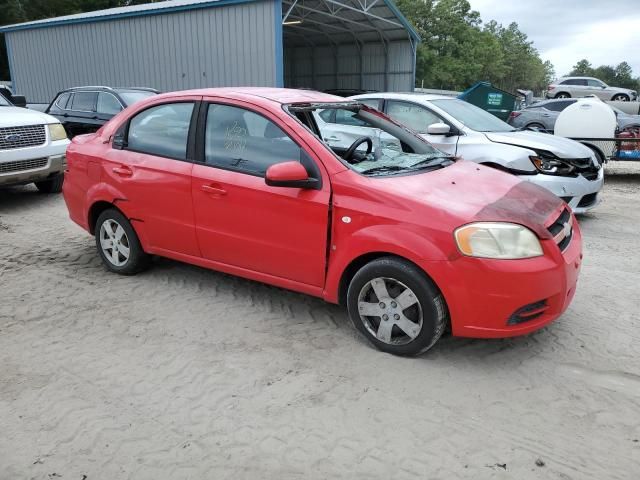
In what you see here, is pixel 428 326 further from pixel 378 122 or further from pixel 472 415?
pixel 378 122

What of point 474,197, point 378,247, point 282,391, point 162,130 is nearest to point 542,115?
point 474,197

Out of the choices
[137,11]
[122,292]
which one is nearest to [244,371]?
[122,292]

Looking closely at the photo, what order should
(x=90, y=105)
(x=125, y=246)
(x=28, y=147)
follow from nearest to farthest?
(x=125, y=246), (x=28, y=147), (x=90, y=105)

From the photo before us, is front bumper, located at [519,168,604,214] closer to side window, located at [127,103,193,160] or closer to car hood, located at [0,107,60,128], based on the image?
side window, located at [127,103,193,160]

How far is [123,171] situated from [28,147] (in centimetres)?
374

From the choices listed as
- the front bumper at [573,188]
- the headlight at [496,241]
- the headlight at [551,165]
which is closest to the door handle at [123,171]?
the headlight at [496,241]

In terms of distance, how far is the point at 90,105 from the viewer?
34.7 feet

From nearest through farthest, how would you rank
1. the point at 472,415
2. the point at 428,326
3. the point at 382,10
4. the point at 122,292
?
1. the point at 472,415
2. the point at 428,326
3. the point at 122,292
4. the point at 382,10

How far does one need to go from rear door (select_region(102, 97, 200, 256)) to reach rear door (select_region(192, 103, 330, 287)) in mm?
142

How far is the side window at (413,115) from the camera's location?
6.96m

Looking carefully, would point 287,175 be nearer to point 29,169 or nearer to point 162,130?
point 162,130

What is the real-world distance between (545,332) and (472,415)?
4.02ft

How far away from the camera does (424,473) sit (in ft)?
7.95

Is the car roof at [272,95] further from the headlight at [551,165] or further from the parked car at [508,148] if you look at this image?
the headlight at [551,165]
